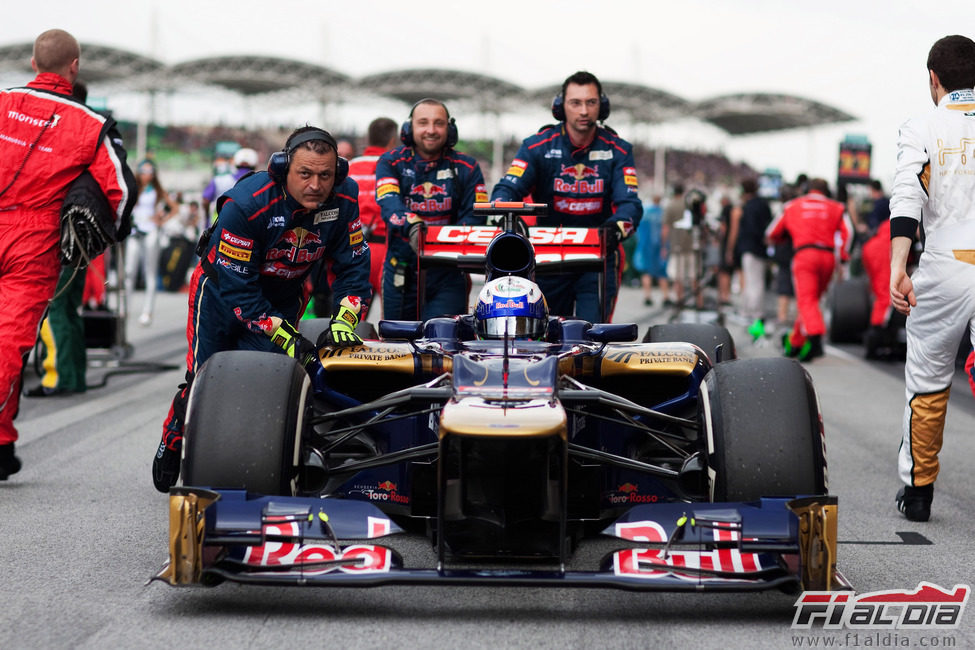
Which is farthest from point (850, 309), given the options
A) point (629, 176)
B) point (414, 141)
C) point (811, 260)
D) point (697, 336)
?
point (697, 336)

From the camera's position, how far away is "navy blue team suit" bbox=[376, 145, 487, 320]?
747 cm

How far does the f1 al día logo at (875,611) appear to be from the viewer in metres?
3.88

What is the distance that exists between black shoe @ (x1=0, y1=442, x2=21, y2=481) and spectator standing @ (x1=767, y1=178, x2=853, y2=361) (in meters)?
8.28

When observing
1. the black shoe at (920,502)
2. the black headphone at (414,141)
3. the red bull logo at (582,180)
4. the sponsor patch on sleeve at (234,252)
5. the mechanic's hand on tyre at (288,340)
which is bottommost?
the black shoe at (920,502)

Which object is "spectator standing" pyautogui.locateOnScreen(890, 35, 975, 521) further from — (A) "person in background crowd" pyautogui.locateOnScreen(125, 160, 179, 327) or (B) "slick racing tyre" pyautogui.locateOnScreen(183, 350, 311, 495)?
(A) "person in background crowd" pyautogui.locateOnScreen(125, 160, 179, 327)

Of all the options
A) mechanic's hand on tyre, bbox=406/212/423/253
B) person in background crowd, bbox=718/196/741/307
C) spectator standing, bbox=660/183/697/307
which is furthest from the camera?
spectator standing, bbox=660/183/697/307

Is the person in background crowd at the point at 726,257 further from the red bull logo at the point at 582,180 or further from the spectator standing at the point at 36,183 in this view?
the spectator standing at the point at 36,183

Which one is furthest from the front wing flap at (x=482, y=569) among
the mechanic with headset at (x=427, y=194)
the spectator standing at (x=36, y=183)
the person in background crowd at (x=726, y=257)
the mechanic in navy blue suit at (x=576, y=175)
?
the person in background crowd at (x=726, y=257)

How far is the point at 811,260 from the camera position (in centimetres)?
1248

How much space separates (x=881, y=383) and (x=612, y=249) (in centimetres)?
487

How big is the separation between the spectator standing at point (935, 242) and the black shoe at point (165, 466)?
3.19 meters

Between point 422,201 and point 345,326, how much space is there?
2481 mm

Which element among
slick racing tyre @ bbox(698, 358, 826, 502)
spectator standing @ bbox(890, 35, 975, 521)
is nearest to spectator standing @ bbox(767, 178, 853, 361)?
spectator standing @ bbox(890, 35, 975, 521)

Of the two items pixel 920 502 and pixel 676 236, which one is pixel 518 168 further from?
pixel 676 236
